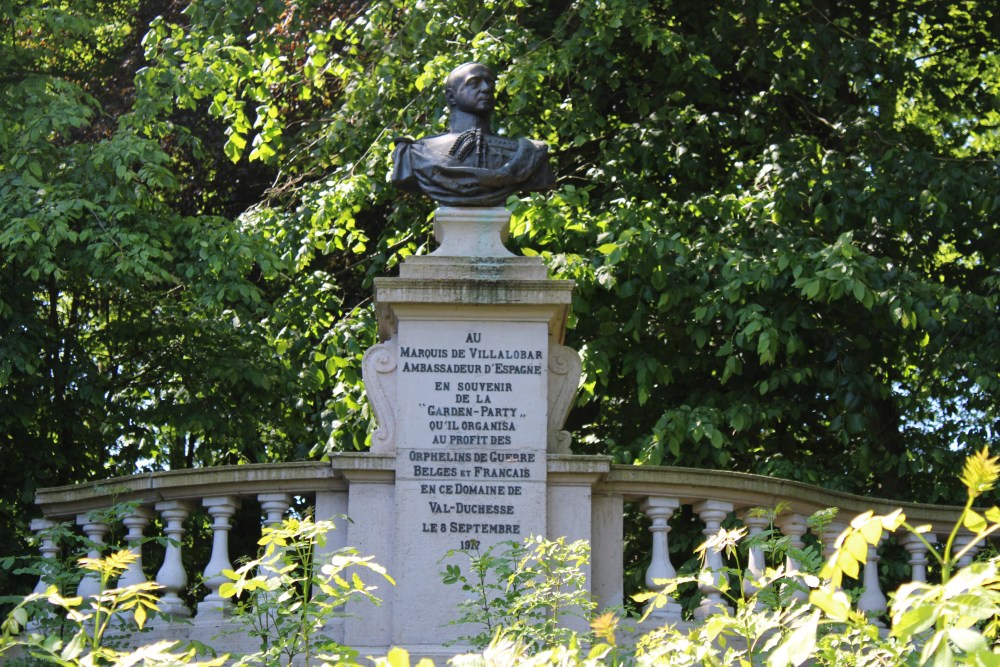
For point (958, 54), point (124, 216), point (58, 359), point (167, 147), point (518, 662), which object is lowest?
point (518, 662)

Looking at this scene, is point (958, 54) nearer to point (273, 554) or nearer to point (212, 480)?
point (212, 480)

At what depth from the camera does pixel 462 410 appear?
7832 millimetres

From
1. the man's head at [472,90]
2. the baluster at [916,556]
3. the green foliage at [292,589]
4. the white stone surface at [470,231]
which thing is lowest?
the baluster at [916,556]

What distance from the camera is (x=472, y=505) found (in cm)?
771

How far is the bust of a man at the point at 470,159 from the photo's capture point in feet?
27.5

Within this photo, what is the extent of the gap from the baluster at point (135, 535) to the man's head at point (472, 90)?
2828 millimetres

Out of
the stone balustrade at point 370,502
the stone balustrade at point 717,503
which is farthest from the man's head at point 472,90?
the stone balustrade at point 717,503

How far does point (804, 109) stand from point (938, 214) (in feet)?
7.22

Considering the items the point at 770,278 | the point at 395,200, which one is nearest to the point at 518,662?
the point at 770,278

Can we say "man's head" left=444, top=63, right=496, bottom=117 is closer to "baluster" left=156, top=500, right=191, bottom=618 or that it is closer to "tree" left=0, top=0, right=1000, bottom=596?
"tree" left=0, top=0, right=1000, bottom=596


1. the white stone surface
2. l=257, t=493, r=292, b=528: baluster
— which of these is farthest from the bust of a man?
l=257, t=493, r=292, b=528: baluster

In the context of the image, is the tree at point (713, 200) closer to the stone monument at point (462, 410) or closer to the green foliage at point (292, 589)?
the stone monument at point (462, 410)

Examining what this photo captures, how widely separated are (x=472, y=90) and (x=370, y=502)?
7.93 feet

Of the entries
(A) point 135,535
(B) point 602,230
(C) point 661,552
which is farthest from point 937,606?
(B) point 602,230
